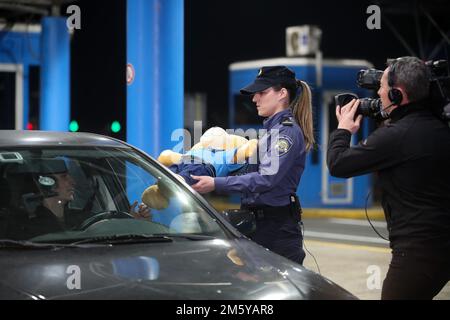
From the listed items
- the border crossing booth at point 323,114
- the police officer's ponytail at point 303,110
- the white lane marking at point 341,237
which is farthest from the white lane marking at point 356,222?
the police officer's ponytail at point 303,110

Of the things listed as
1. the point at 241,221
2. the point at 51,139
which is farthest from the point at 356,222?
the point at 51,139

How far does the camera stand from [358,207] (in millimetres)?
17062

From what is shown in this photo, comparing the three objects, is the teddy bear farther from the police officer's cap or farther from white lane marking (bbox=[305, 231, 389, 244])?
white lane marking (bbox=[305, 231, 389, 244])

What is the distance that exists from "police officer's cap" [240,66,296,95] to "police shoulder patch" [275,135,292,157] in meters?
Answer: 0.37

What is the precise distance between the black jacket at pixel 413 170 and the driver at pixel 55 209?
1.19 m

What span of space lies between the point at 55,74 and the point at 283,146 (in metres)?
9.13

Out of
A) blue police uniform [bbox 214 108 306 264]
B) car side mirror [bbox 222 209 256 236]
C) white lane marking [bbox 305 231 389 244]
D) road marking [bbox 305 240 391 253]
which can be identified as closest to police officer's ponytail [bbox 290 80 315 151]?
blue police uniform [bbox 214 108 306 264]

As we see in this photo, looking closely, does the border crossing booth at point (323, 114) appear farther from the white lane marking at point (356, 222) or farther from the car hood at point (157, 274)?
the car hood at point (157, 274)

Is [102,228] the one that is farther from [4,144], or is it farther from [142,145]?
[142,145]

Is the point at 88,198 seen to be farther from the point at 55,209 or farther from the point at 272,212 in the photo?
the point at 272,212

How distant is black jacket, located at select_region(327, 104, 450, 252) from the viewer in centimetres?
367

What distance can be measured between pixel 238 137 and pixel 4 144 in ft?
5.19

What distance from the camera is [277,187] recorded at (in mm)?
4527

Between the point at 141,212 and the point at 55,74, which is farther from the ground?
the point at 55,74
